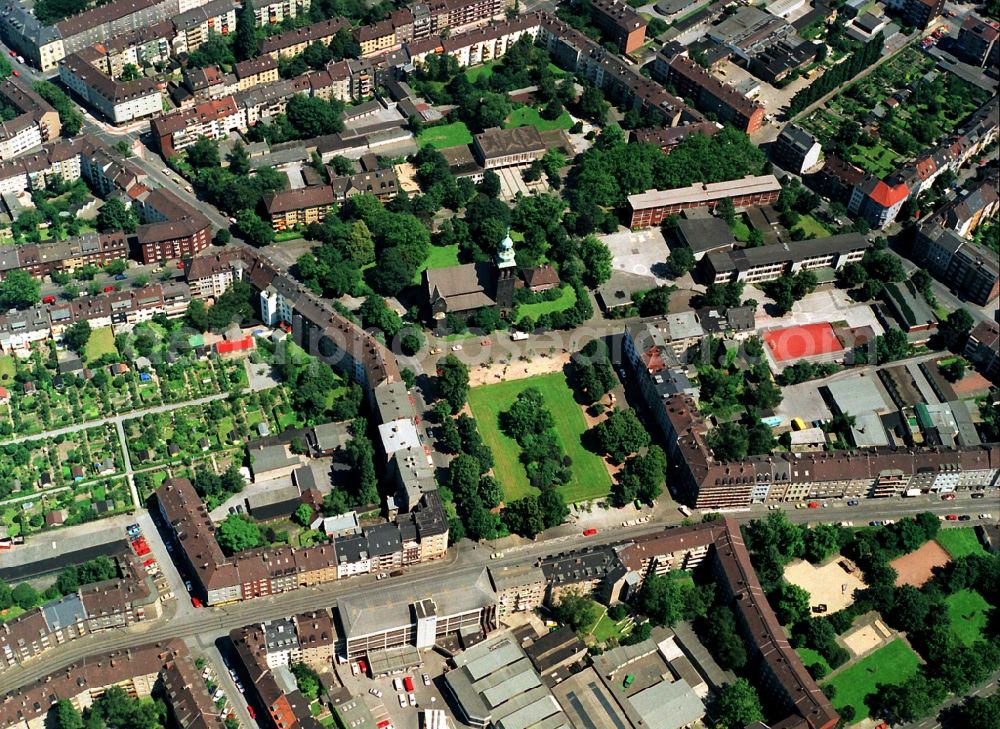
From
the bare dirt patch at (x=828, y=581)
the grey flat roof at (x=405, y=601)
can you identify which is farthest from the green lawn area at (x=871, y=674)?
the grey flat roof at (x=405, y=601)

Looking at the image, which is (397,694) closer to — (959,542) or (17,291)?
(959,542)

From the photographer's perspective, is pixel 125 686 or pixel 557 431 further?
pixel 557 431

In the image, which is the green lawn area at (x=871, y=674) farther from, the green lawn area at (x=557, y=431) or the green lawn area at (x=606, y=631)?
the green lawn area at (x=557, y=431)

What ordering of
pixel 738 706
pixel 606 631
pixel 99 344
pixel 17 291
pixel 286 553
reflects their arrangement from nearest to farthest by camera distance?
pixel 738 706 < pixel 286 553 < pixel 606 631 < pixel 99 344 < pixel 17 291

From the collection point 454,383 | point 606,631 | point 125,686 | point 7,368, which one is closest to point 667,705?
point 606,631

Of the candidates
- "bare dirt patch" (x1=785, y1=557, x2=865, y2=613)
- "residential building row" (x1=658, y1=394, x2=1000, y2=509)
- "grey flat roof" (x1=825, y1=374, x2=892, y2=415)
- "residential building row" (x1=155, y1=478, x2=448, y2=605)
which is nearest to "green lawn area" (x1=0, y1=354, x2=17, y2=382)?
"residential building row" (x1=155, y1=478, x2=448, y2=605)

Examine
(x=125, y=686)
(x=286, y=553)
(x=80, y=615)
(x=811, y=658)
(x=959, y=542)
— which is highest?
(x=286, y=553)

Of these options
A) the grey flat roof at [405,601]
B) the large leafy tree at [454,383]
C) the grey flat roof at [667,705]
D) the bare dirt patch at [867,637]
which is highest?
the large leafy tree at [454,383]
